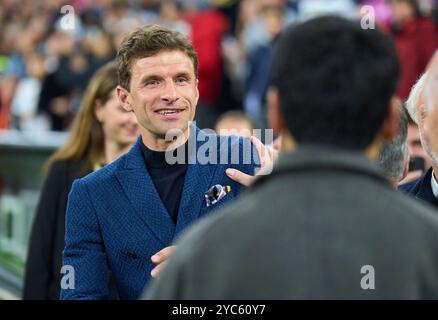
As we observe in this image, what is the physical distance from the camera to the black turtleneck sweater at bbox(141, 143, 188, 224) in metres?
3.51

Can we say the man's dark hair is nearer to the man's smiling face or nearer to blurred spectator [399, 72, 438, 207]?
blurred spectator [399, 72, 438, 207]

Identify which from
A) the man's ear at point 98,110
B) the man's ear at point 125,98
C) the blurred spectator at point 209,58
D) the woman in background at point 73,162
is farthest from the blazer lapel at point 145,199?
the blurred spectator at point 209,58

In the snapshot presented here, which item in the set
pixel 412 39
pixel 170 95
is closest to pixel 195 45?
pixel 412 39

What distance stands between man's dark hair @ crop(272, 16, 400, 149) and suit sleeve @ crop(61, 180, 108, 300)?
4.96 ft

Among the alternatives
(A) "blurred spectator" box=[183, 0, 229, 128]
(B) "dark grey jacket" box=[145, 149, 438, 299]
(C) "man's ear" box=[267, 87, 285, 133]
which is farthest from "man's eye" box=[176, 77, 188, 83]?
(A) "blurred spectator" box=[183, 0, 229, 128]

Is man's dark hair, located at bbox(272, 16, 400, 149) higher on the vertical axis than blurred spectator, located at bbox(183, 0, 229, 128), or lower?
lower

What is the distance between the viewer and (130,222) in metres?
3.47

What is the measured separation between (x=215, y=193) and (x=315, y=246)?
60.7 inches

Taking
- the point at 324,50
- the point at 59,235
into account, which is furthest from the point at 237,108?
the point at 324,50

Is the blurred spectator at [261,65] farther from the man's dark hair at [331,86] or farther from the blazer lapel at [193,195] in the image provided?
the man's dark hair at [331,86]

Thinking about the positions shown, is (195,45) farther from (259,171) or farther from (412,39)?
(259,171)

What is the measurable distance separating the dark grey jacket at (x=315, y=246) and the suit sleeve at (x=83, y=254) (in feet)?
4.71

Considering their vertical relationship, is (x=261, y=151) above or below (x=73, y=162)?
below

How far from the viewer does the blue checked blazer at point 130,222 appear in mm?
3420
